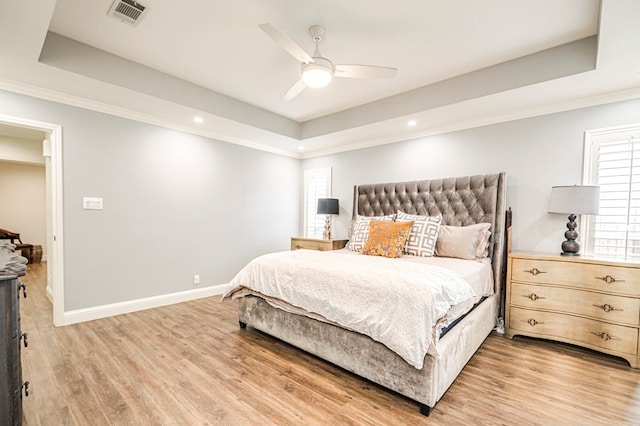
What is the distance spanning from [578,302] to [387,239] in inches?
71.3

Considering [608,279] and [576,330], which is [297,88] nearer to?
[608,279]

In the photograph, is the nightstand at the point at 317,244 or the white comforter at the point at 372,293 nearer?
the white comforter at the point at 372,293

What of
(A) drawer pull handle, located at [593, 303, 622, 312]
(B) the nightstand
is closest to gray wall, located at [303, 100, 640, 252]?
(A) drawer pull handle, located at [593, 303, 622, 312]

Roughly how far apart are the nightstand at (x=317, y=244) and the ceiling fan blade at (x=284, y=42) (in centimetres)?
281

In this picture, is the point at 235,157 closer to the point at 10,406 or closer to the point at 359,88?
the point at 359,88

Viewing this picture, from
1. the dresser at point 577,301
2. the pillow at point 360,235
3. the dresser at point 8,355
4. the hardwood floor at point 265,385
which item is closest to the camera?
the dresser at point 8,355

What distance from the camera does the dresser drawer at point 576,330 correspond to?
240 centimetres

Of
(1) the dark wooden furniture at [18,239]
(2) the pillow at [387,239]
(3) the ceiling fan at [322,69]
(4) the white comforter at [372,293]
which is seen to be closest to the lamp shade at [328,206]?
(2) the pillow at [387,239]

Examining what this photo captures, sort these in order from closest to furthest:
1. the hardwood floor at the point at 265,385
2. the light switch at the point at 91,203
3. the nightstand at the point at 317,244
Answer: the hardwood floor at the point at 265,385 → the light switch at the point at 91,203 → the nightstand at the point at 317,244

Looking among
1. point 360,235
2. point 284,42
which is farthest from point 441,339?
point 284,42

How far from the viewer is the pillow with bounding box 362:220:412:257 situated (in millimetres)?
3141

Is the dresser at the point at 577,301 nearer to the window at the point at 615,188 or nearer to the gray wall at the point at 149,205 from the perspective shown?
the window at the point at 615,188

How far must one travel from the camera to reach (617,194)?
2.83 meters

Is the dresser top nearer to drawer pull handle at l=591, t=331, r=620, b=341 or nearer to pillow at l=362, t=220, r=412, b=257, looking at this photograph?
drawer pull handle at l=591, t=331, r=620, b=341
